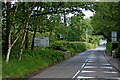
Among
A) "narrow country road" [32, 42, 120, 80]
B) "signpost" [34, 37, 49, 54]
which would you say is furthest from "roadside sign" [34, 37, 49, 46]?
"narrow country road" [32, 42, 120, 80]

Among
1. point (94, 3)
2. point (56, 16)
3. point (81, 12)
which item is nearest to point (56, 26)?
point (56, 16)

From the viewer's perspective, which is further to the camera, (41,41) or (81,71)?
(41,41)

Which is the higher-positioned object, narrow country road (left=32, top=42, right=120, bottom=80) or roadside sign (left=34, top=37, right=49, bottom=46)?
roadside sign (left=34, top=37, right=49, bottom=46)

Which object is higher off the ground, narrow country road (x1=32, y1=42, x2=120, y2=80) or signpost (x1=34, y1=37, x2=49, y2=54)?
signpost (x1=34, y1=37, x2=49, y2=54)

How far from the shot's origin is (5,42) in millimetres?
17547

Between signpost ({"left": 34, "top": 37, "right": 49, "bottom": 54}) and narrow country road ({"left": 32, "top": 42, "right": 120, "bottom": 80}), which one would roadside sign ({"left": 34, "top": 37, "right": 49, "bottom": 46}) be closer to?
signpost ({"left": 34, "top": 37, "right": 49, "bottom": 54})

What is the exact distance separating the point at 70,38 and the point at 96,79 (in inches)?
2734

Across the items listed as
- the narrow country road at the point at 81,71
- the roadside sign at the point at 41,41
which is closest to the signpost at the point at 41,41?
the roadside sign at the point at 41,41

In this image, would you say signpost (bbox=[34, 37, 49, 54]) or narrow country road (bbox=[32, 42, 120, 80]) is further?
signpost (bbox=[34, 37, 49, 54])

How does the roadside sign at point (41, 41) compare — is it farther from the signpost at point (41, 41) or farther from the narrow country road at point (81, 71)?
the narrow country road at point (81, 71)

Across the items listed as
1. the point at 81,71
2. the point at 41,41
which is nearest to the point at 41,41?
the point at 41,41

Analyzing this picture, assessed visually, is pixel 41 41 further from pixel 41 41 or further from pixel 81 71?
pixel 81 71

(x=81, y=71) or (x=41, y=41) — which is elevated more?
(x=41, y=41)

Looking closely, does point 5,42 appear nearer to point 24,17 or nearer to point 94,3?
point 24,17
